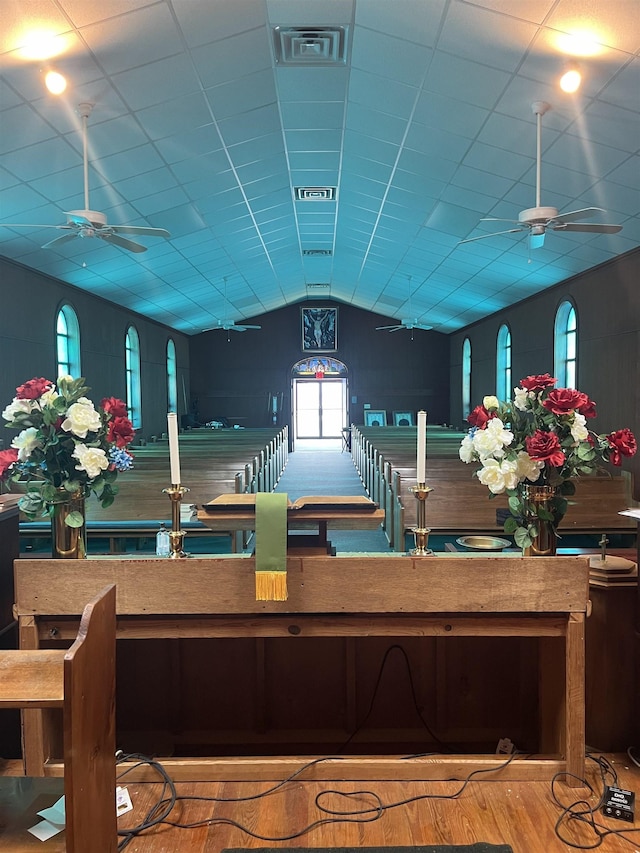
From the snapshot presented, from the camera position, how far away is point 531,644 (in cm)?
246

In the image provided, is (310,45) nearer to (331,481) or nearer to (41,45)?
(41,45)

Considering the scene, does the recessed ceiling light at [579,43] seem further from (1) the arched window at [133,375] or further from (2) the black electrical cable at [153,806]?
(1) the arched window at [133,375]

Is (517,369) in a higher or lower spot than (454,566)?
higher

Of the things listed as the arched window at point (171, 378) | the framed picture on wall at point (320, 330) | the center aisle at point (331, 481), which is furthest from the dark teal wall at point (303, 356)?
the center aisle at point (331, 481)

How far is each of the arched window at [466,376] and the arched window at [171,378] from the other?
23.3ft

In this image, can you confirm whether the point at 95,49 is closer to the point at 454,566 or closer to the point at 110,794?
the point at 454,566

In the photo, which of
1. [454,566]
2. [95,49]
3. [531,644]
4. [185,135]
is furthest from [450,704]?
[185,135]

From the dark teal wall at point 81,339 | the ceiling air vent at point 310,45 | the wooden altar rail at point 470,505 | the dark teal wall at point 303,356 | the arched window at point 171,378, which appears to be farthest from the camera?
the dark teal wall at point 303,356

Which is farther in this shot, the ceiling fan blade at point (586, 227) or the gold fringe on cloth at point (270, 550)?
the ceiling fan blade at point (586, 227)

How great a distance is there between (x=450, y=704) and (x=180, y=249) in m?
8.30

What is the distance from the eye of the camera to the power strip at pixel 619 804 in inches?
75.7

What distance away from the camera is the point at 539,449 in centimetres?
206

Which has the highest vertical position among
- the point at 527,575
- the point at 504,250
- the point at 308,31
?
the point at 308,31

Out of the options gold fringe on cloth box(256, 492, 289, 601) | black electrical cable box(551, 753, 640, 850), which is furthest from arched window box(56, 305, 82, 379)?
black electrical cable box(551, 753, 640, 850)
